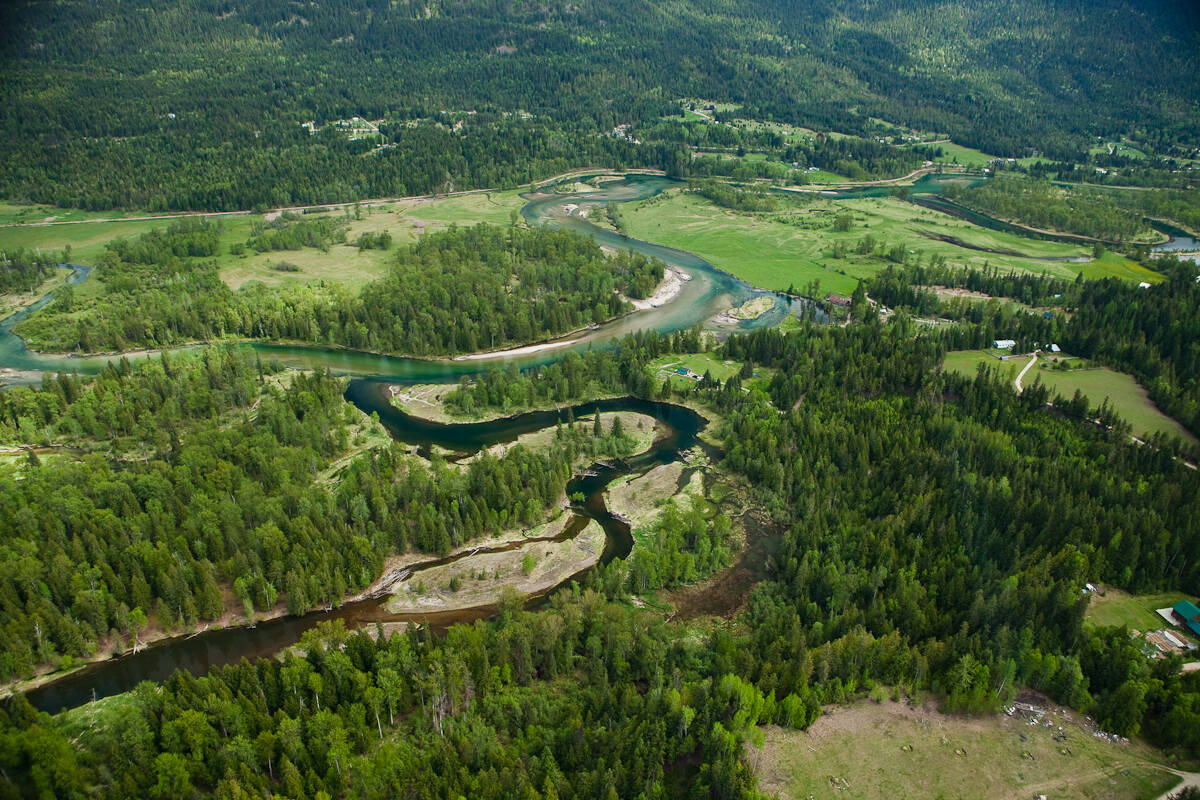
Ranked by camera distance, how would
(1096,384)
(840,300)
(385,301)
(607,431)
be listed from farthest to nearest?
(840,300) → (385,301) → (1096,384) → (607,431)

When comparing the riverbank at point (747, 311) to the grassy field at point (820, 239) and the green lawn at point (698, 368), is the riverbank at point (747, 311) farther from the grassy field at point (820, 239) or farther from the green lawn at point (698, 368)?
the green lawn at point (698, 368)

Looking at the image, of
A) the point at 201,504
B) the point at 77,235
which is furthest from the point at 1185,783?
the point at 77,235

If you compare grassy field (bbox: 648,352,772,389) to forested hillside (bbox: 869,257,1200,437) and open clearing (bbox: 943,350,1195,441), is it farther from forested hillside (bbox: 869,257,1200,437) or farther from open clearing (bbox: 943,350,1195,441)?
forested hillside (bbox: 869,257,1200,437)

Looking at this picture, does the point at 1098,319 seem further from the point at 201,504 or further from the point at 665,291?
the point at 201,504

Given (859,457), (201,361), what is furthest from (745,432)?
(201,361)

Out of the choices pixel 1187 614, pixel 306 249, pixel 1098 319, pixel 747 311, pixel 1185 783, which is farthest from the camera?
pixel 306 249

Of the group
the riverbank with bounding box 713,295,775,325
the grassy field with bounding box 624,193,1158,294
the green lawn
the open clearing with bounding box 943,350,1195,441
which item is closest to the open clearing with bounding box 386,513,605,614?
the green lawn

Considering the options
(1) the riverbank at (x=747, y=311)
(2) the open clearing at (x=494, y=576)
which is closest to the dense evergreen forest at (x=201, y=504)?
(2) the open clearing at (x=494, y=576)

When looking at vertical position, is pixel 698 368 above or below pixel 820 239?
below
